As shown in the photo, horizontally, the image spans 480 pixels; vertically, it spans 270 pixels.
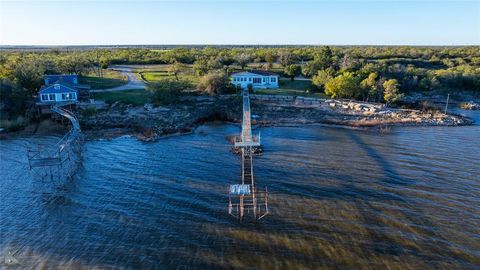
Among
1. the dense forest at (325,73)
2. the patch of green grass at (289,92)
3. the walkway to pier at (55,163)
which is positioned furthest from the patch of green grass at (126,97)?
the patch of green grass at (289,92)

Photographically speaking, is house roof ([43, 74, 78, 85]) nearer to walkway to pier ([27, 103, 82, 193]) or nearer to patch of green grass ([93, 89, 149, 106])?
patch of green grass ([93, 89, 149, 106])

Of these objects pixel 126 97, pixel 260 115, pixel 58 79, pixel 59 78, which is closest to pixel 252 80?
pixel 260 115

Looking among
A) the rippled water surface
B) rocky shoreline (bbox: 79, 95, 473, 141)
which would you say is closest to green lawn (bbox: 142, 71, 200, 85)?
rocky shoreline (bbox: 79, 95, 473, 141)

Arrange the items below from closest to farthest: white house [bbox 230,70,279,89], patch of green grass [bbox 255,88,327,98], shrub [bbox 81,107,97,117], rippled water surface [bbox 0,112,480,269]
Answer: rippled water surface [bbox 0,112,480,269] → shrub [bbox 81,107,97,117] → patch of green grass [bbox 255,88,327,98] → white house [bbox 230,70,279,89]

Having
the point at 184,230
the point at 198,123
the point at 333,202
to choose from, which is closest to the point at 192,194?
the point at 184,230

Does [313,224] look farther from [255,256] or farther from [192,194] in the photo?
[192,194]
